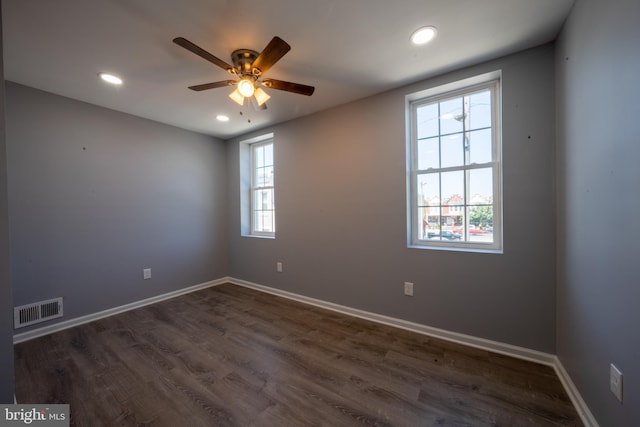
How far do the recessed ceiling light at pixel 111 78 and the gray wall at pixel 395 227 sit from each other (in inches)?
70.3

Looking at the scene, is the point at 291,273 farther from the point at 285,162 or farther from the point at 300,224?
the point at 285,162

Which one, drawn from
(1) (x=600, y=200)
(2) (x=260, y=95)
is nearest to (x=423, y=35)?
(2) (x=260, y=95)

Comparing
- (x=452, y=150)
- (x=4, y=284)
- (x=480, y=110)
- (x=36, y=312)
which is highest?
(x=480, y=110)

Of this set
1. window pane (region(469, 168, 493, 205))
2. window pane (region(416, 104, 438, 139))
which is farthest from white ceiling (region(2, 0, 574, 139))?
Result: window pane (region(469, 168, 493, 205))

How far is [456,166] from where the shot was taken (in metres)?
2.31

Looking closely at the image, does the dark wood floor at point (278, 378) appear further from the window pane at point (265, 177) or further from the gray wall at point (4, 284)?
the window pane at point (265, 177)

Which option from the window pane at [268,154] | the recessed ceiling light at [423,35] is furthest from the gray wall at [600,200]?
the window pane at [268,154]

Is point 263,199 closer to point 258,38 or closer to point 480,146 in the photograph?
point 258,38

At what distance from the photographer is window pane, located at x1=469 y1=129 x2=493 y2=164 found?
218 cm

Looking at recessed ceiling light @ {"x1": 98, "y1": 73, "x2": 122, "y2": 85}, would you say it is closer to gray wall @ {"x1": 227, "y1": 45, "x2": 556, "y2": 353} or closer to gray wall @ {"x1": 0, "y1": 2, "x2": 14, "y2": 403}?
gray wall @ {"x1": 0, "y1": 2, "x2": 14, "y2": 403}

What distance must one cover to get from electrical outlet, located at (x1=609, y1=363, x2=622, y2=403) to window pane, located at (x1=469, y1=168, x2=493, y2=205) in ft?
4.36

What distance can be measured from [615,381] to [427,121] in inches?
87.6

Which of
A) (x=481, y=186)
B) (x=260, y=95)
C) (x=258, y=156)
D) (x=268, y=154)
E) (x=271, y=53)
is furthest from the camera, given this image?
(x=258, y=156)

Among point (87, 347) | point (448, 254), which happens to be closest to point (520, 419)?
point (448, 254)
